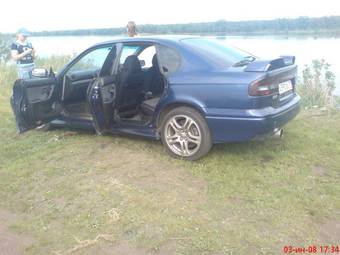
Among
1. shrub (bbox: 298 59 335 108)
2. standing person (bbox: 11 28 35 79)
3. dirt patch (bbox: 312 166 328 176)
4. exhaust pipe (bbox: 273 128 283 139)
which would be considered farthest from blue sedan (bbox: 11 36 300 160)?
shrub (bbox: 298 59 335 108)

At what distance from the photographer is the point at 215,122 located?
5.18 metres

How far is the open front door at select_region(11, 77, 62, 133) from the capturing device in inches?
248

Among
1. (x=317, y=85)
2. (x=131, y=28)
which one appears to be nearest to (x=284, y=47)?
(x=317, y=85)

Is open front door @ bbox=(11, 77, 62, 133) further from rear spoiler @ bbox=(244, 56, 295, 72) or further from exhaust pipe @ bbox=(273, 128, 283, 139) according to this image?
exhaust pipe @ bbox=(273, 128, 283, 139)

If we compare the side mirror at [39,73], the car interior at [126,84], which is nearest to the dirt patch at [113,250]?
the car interior at [126,84]

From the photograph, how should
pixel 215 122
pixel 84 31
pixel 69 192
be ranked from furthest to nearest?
1. pixel 84 31
2. pixel 215 122
3. pixel 69 192

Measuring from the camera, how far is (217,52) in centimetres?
564

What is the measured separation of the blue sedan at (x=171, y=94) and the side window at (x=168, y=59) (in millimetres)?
13

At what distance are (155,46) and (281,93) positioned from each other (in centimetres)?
174

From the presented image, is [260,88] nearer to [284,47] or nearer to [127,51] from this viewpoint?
[127,51]

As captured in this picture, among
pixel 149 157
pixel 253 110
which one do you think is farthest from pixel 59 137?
pixel 253 110

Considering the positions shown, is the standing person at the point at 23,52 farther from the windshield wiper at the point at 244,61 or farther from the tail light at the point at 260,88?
the tail light at the point at 260,88

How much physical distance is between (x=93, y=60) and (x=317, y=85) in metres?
→ 5.96

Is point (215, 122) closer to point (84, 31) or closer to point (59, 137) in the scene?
point (59, 137)
